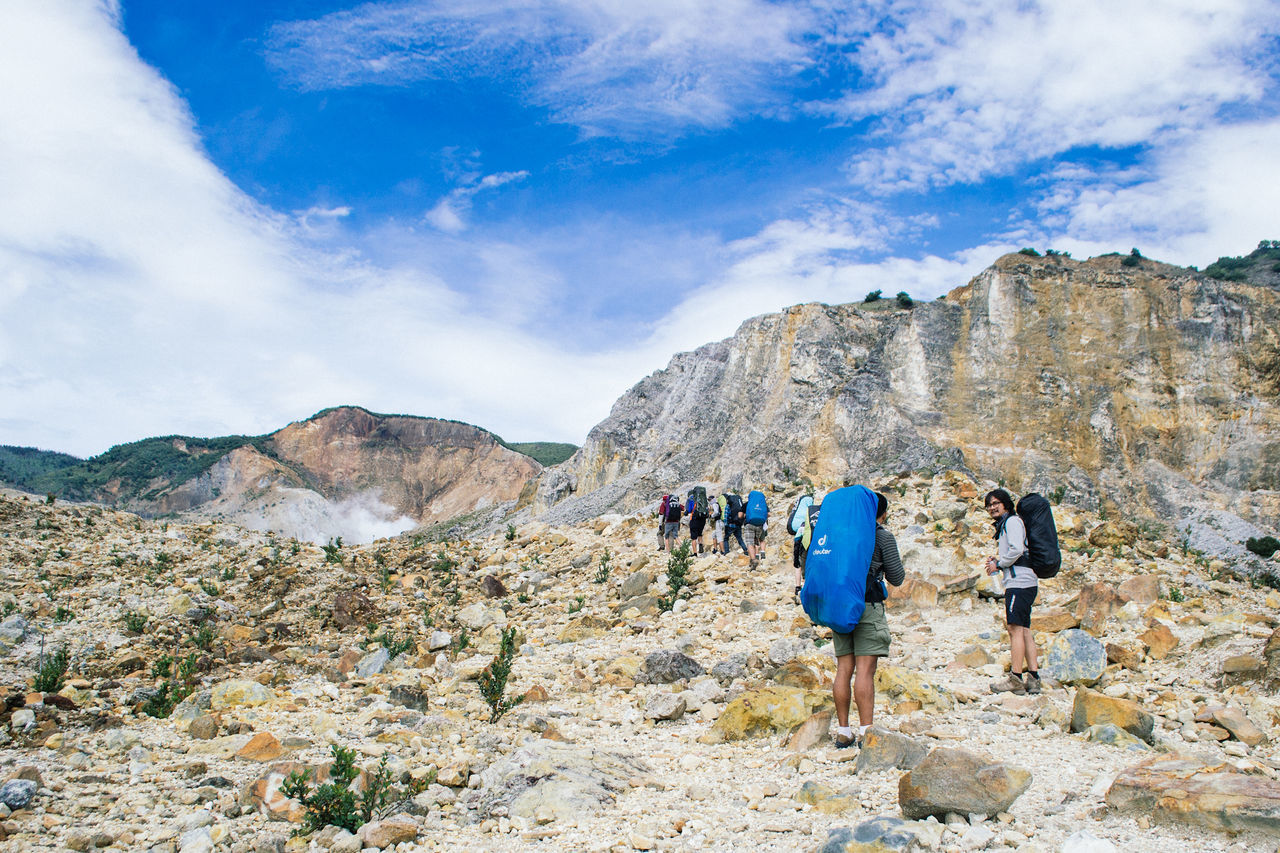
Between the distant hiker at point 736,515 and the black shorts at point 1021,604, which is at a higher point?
the distant hiker at point 736,515

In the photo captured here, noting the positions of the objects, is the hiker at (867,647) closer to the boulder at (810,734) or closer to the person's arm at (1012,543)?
the boulder at (810,734)

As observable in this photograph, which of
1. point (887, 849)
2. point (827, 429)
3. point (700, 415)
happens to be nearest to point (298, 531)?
point (700, 415)

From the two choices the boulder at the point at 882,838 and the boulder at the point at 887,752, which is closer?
the boulder at the point at 882,838

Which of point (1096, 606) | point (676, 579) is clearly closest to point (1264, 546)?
point (1096, 606)

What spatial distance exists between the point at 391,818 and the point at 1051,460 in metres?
30.0

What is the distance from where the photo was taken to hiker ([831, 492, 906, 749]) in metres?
4.19

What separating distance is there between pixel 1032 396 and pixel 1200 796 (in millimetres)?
30527

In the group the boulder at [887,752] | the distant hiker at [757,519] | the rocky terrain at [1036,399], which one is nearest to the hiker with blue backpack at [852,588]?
the boulder at [887,752]

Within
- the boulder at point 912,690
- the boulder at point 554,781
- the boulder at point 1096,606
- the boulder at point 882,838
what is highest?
the boulder at point 1096,606

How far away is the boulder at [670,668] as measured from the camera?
6.37 meters

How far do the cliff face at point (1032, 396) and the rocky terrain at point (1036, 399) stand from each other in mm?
62

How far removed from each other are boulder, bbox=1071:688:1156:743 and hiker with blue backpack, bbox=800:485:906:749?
1240mm

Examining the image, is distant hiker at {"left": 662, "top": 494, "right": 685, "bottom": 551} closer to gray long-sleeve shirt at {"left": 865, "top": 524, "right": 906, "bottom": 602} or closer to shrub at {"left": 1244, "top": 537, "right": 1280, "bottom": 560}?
gray long-sleeve shirt at {"left": 865, "top": 524, "right": 906, "bottom": 602}

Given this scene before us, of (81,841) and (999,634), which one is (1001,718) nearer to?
(999,634)
